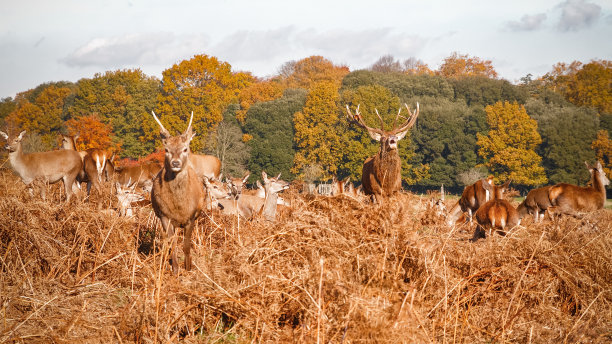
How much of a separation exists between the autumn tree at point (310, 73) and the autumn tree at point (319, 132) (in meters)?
14.2

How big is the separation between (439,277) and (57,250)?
4.39m

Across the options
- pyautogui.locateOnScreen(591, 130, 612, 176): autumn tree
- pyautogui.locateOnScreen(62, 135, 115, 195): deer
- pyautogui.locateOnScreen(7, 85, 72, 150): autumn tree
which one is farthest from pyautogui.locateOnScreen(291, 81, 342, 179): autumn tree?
pyautogui.locateOnScreen(62, 135, 115, 195): deer

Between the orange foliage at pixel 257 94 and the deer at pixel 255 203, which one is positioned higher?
the deer at pixel 255 203

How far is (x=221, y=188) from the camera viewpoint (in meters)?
13.8

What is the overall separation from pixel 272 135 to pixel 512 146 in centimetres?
2145

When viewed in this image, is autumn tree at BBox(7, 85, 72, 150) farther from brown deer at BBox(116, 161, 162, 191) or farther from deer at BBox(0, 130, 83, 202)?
deer at BBox(0, 130, 83, 202)

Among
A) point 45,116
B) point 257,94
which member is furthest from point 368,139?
point 45,116

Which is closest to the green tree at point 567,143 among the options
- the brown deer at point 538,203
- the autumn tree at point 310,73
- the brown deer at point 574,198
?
the autumn tree at point 310,73

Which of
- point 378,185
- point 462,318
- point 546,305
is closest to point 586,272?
point 546,305

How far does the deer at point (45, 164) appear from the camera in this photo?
1252 cm

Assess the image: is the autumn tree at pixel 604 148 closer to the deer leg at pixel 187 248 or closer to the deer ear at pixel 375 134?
the deer ear at pixel 375 134

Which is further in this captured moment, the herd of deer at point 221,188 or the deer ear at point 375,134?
the deer ear at point 375,134

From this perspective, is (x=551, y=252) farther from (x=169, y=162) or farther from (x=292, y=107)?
(x=292, y=107)

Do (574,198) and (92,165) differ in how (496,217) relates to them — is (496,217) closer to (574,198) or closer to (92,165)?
(574,198)
